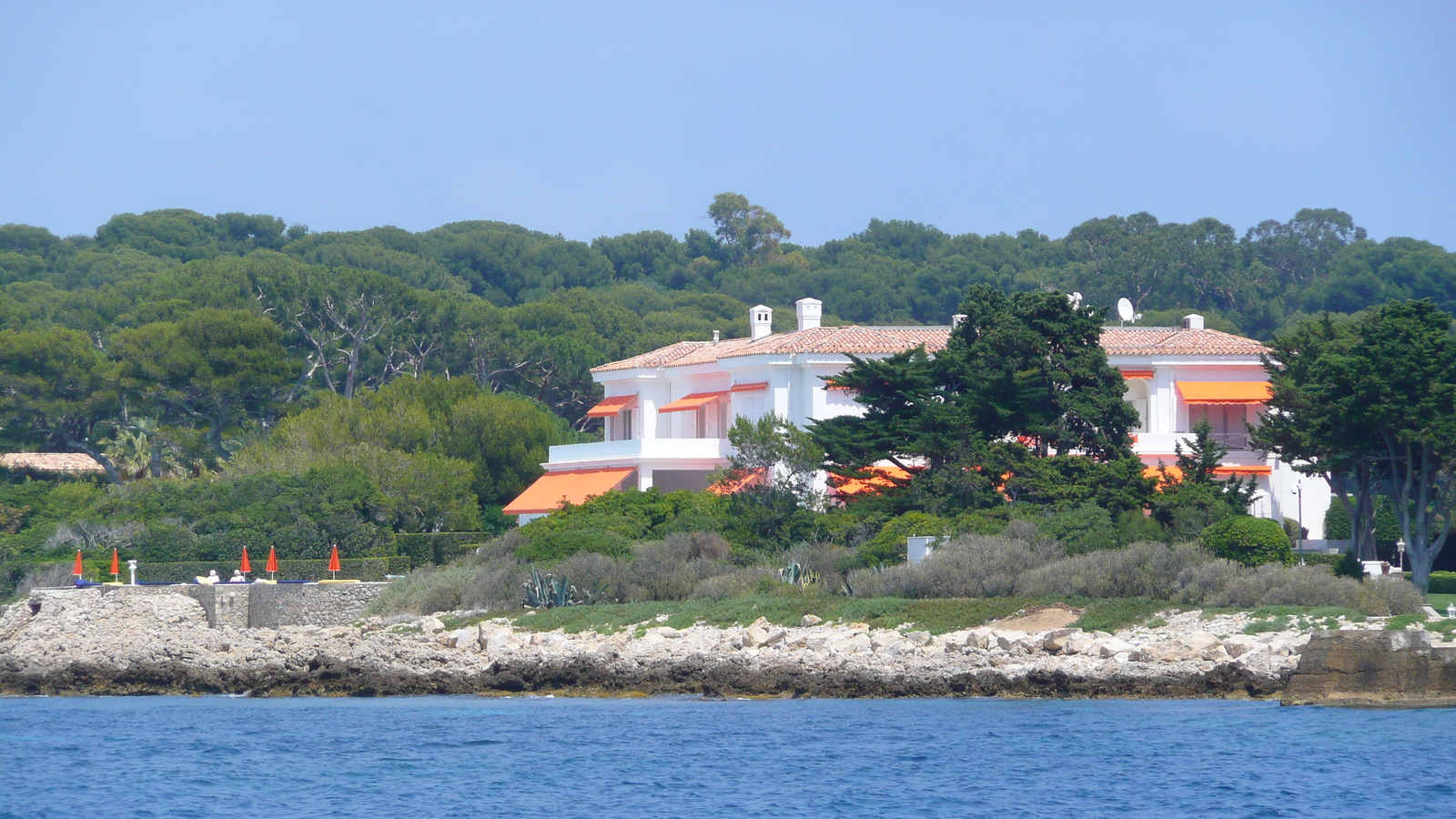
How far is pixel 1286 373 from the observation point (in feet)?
119

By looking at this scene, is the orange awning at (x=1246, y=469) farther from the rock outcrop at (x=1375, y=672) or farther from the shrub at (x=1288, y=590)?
the rock outcrop at (x=1375, y=672)

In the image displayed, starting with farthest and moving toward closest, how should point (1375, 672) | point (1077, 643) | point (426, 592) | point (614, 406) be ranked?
1. point (614, 406)
2. point (426, 592)
3. point (1077, 643)
4. point (1375, 672)

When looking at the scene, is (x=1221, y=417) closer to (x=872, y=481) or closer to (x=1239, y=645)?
(x=872, y=481)

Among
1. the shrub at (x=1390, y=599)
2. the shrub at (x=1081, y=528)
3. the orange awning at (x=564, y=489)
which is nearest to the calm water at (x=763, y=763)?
the shrub at (x=1390, y=599)

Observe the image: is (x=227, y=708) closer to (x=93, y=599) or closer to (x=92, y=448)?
(x=93, y=599)

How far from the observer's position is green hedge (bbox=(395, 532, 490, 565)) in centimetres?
4153

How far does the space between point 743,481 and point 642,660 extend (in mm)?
9036

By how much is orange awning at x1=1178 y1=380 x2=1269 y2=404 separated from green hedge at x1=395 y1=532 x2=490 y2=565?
1765cm

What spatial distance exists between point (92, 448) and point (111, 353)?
3.69m

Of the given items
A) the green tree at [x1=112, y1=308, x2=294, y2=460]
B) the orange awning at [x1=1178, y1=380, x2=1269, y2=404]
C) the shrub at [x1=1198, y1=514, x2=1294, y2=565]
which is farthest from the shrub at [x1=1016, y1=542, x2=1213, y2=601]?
the green tree at [x1=112, y1=308, x2=294, y2=460]

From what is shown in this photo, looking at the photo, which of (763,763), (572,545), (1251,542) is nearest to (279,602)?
(572,545)

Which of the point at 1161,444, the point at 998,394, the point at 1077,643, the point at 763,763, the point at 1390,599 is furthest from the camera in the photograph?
the point at 1161,444

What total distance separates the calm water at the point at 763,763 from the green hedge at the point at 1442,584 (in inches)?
369

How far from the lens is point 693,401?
43656 millimetres
